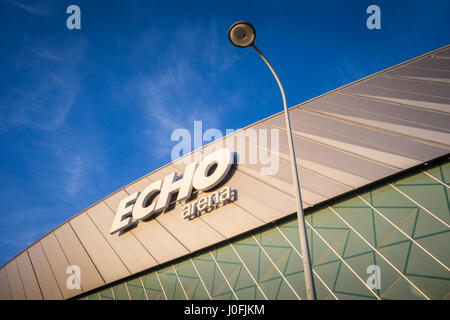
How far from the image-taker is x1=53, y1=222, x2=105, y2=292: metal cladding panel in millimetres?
16386

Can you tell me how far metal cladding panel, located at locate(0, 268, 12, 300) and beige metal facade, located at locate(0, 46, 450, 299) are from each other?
34.6 ft

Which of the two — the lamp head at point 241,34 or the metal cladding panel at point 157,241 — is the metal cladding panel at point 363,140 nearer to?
the lamp head at point 241,34

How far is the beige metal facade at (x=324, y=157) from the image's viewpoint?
33.0ft

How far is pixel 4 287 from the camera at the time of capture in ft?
78.5

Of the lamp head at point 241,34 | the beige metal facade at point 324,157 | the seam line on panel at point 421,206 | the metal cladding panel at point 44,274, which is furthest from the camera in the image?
the metal cladding panel at point 44,274

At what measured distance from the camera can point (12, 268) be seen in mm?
24062

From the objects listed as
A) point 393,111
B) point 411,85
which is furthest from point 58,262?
point 411,85

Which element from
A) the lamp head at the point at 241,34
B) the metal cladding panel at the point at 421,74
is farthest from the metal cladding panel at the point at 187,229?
the metal cladding panel at the point at 421,74

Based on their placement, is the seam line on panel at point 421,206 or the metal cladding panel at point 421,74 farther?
the metal cladding panel at point 421,74

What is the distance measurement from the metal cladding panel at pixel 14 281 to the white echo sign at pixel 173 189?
12.5 meters

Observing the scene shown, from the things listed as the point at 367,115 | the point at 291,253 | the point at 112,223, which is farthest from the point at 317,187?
the point at 112,223

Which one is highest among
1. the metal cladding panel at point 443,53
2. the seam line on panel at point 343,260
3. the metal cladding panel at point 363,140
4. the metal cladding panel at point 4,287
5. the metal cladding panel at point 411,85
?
the metal cladding panel at point 443,53

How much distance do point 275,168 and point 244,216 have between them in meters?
2.75

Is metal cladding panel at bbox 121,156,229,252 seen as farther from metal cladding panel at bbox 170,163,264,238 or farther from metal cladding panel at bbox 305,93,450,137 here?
metal cladding panel at bbox 305,93,450,137
